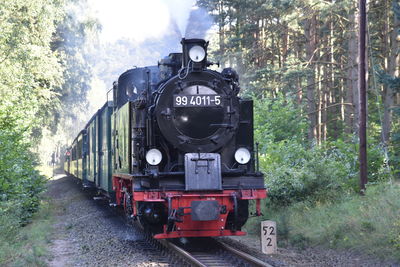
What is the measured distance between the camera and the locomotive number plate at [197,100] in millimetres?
9070

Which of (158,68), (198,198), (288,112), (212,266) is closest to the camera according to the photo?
(212,266)

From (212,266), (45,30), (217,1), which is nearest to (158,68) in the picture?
(212,266)

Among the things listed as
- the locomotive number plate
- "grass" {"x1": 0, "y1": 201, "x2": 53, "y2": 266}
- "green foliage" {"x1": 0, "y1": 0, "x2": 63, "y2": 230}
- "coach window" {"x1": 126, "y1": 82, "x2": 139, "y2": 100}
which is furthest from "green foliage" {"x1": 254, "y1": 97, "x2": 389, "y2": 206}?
"green foliage" {"x1": 0, "y1": 0, "x2": 63, "y2": 230}

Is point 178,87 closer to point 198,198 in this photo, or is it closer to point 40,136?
point 198,198

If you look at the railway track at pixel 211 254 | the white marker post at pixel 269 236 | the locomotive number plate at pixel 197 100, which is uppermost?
the locomotive number plate at pixel 197 100

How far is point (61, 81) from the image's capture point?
76.7 ft

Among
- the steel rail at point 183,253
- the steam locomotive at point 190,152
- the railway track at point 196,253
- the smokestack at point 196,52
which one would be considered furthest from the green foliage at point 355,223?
the smokestack at point 196,52

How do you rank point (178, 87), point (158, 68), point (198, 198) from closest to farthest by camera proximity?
1. point (198, 198)
2. point (178, 87)
3. point (158, 68)

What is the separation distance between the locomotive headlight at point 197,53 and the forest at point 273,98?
3.55m

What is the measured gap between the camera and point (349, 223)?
386 inches

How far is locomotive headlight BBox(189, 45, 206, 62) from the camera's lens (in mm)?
9219

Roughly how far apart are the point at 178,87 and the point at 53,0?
585 inches

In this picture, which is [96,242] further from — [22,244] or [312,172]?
[312,172]

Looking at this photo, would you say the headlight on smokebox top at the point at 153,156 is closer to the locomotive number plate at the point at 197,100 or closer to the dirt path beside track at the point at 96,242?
the locomotive number plate at the point at 197,100
